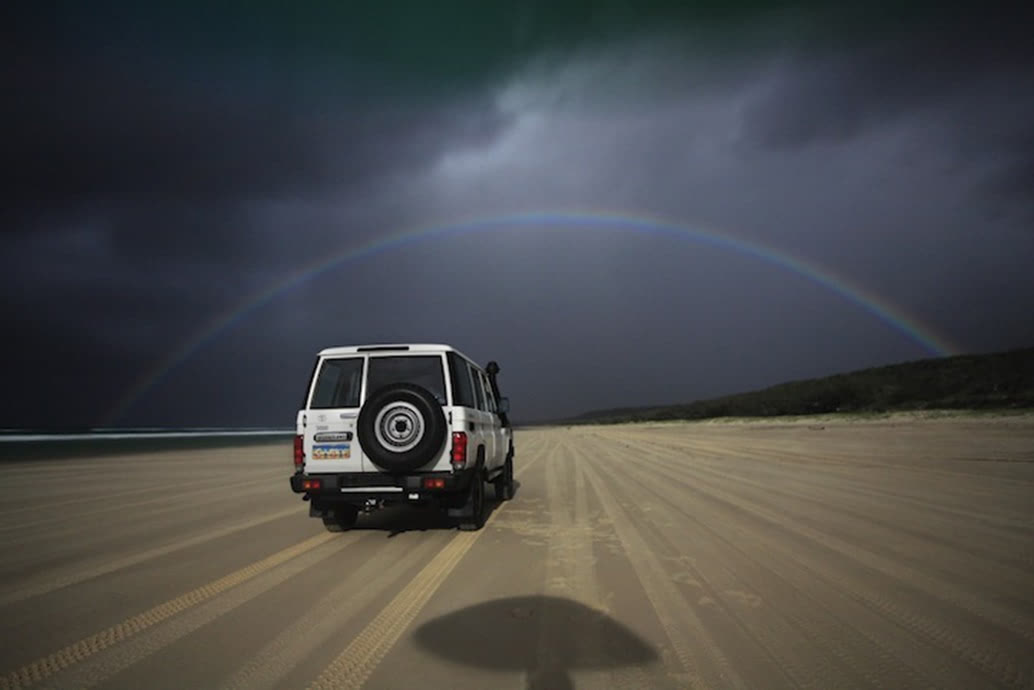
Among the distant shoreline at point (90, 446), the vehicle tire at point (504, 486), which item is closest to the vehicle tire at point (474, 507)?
the vehicle tire at point (504, 486)

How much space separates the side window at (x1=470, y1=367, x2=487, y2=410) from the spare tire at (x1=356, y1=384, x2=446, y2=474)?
6.53 feet

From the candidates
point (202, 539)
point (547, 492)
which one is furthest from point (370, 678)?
point (547, 492)

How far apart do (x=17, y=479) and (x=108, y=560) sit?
15097 millimetres

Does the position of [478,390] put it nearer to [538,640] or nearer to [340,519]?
[340,519]

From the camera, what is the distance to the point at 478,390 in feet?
32.1

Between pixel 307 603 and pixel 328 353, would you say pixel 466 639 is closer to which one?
pixel 307 603

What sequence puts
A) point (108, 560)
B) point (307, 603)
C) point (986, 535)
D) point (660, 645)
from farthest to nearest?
1. point (986, 535)
2. point (108, 560)
3. point (307, 603)
4. point (660, 645)

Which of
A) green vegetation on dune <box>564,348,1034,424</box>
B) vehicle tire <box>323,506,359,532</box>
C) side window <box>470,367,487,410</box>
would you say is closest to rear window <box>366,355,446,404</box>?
side window <box>470,367,487,410</box>

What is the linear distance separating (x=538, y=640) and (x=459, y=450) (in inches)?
145

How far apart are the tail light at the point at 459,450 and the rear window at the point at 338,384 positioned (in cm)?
137

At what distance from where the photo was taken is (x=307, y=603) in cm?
490

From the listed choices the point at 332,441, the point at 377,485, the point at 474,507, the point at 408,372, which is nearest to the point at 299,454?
the point at 332,441

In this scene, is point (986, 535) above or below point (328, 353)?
below

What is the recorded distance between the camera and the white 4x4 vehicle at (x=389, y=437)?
7.34 meters
